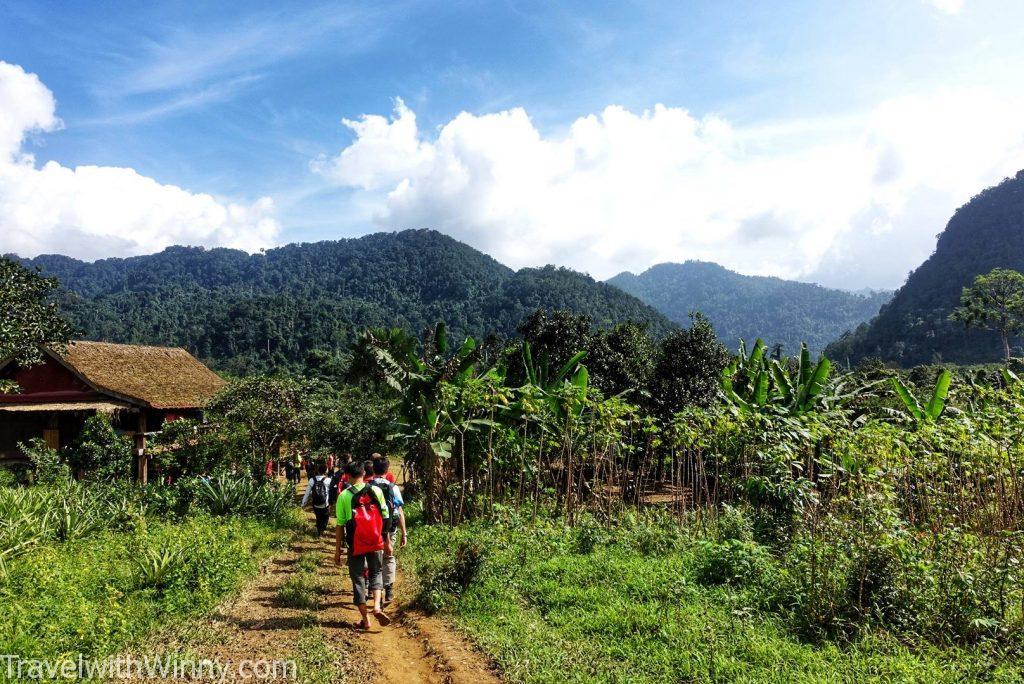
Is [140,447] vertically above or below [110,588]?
above

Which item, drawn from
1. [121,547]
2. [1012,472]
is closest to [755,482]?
[1012,472]

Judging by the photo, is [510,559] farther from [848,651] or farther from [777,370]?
[777,370]

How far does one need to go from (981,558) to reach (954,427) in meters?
1.55

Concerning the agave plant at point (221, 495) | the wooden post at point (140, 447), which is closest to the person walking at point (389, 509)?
the agave plant at point (221, 495)

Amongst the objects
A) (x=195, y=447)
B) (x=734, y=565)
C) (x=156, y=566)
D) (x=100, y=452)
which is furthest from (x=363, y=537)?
(x=100, y=452)

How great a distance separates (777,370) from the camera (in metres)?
11.0

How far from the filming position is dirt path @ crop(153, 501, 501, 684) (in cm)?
462

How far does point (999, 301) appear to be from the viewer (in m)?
29.7

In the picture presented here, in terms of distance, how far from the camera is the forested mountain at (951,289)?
208ft

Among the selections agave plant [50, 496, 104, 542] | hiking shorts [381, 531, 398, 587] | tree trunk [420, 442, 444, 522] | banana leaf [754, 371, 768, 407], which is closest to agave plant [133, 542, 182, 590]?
hiking shorts [381, 531, 398, 587]

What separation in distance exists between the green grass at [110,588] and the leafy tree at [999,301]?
35.6 metres

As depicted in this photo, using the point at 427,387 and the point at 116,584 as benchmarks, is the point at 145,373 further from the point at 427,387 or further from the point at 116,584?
the point at 116,584

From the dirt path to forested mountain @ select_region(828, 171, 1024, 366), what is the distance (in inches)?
2758

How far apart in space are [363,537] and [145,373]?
16.8 metres
